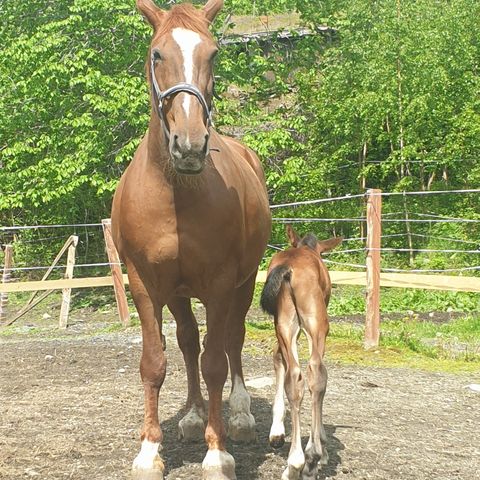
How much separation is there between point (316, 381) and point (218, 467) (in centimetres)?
80

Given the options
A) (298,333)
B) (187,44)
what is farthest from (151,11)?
(298,333)

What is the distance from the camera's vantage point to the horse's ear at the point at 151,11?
179 inches

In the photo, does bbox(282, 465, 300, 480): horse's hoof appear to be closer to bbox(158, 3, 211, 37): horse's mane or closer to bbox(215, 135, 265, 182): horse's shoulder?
bbox(158, 3, 211, 37): horse's mane

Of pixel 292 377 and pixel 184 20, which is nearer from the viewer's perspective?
pixel 184 20

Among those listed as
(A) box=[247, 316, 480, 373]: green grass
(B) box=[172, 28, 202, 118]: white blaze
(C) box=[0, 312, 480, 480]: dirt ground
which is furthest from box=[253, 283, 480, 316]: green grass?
(B) box=[172, 28, 202, 118]: white blaze

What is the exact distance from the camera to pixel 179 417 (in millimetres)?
6203

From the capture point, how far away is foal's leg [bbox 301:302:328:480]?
4559 millimetres

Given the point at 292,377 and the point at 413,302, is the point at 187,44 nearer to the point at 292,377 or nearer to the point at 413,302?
the point at 292,377

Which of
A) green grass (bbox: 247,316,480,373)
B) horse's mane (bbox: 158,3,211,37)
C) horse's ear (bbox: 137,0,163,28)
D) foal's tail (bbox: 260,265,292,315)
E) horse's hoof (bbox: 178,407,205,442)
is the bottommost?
green grass (bbox: 247,316,480,373)

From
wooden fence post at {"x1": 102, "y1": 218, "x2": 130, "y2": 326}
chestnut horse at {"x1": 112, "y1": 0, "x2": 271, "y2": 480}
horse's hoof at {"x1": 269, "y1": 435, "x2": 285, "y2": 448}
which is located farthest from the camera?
wooden fence post at {"x1": 102, "y1": 218, "x2": 130, "y2": 326}

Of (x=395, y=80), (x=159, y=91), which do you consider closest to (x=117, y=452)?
(x=159, y=91)

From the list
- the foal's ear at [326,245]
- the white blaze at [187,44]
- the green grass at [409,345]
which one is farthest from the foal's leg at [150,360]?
the green grass at [409,345]

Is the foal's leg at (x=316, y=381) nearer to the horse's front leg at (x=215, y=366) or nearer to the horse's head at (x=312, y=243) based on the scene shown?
the horse's front leg at (x=215, y=366)

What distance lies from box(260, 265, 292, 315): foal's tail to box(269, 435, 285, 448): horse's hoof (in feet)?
2.76
